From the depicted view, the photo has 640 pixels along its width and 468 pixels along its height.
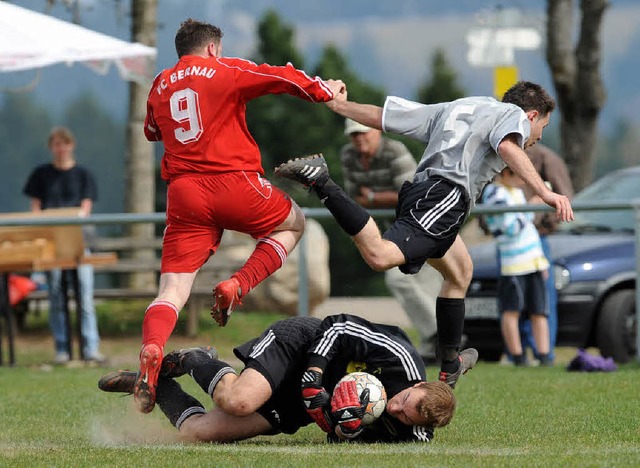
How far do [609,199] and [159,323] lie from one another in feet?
24.1

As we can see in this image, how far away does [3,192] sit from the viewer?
3659 cm

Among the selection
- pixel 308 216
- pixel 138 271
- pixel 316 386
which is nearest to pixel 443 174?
pixel 316 386

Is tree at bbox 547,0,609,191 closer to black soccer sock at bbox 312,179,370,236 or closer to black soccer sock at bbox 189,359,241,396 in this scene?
black soccer sock at bbox 312,179,370,236

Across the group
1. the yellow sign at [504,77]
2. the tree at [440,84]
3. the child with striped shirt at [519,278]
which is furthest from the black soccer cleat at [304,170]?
the tree at [440,84]

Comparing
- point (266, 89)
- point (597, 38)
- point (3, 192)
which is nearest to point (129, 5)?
point (597, 38)

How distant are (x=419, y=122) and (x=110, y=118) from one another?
36.1m

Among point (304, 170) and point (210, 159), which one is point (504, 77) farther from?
point (304, 170)

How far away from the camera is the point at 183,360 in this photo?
26.9 feet

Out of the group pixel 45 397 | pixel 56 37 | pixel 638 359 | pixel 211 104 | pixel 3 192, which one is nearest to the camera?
pixel 211 104

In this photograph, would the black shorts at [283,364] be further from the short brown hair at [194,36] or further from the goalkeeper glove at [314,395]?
the short brown hair at [194,36]

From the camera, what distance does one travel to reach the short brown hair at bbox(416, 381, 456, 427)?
750 cm

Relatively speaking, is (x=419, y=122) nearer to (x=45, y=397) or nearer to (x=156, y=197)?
(x=45, y=397)

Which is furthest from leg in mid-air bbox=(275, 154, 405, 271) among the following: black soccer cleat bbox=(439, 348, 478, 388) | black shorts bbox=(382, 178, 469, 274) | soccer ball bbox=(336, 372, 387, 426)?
soccer ball bbox=(336, 372, 387, 426)

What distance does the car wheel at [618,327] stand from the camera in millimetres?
13547
